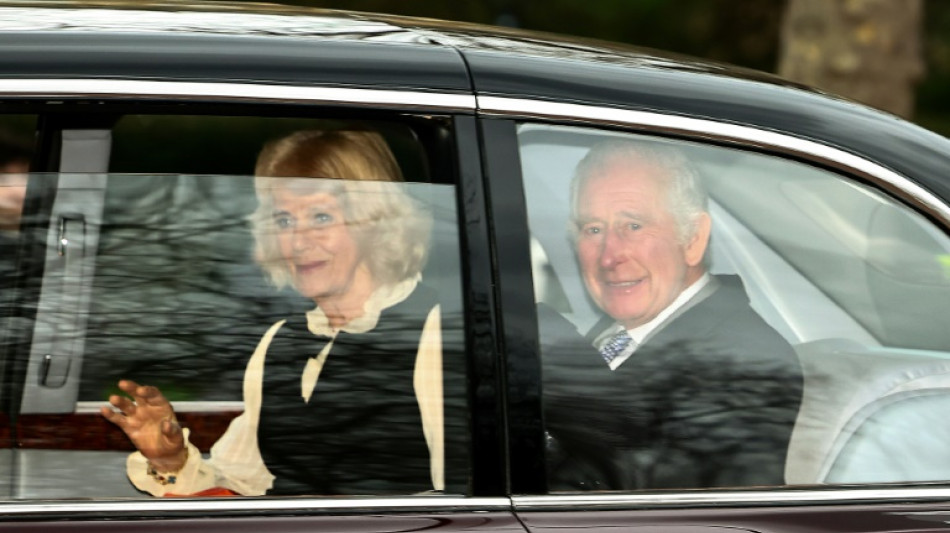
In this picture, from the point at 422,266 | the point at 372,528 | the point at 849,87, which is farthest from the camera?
the point at 849,87

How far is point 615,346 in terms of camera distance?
2.13 metres

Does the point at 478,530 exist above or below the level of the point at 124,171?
below

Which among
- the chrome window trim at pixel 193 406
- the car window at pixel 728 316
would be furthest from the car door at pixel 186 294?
the car window at pixel 728 316

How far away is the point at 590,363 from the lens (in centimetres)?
209

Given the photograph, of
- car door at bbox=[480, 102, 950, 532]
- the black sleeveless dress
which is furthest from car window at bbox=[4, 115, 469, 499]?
car door at bbox=[480, 102, 950, 532]

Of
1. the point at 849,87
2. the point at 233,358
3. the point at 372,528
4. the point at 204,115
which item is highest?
the point at 849,87

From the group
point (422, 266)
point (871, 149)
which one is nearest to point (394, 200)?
point (422, 266)

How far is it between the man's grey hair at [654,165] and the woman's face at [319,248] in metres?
0.33

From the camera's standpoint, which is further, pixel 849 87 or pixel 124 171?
pixel 849 87

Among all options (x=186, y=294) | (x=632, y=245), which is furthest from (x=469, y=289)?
(x=186, y=294)

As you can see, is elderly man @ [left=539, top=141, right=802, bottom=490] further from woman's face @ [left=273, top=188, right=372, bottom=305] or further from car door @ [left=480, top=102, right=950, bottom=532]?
woman's face @ [left=273, top=188, right=372, bottom=305]

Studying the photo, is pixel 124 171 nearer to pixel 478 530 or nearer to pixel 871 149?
pixel 478 530

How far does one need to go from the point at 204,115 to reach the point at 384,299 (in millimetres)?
370

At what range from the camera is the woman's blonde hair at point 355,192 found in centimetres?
207
